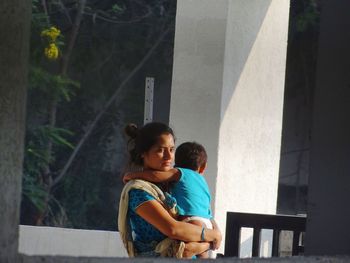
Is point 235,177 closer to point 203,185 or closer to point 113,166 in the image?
point 203,185

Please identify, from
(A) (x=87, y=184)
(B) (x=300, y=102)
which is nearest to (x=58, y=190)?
(A) (x=87, y=184)

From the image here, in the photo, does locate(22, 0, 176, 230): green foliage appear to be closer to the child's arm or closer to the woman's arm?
the child's arm

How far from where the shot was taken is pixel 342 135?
3.75 metres

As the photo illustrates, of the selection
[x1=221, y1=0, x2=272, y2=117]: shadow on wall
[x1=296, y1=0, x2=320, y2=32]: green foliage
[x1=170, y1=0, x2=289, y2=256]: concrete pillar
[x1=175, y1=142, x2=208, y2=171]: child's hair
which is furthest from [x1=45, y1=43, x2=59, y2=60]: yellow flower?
[x1=175, y1=142, x2=208, y2=171]: child's hair

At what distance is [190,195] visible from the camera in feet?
13.3

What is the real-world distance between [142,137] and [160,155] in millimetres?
100

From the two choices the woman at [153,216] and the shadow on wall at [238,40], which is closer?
the woman at [153,216]

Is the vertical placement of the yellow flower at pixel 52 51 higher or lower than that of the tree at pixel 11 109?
higher

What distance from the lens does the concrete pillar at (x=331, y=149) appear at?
12.2ft

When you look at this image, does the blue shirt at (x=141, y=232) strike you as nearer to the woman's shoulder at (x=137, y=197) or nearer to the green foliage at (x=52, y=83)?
the woman's shoulder at (x=137, y=197)

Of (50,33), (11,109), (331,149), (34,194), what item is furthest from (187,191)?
(34,194)

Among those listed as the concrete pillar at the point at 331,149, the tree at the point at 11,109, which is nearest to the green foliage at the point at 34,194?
the concrete pillar at the point at 331,149

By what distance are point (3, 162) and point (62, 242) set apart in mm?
5976

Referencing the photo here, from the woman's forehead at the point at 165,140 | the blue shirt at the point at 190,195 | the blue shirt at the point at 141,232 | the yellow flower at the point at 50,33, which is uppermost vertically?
the yellow flower at the point at 50,33
